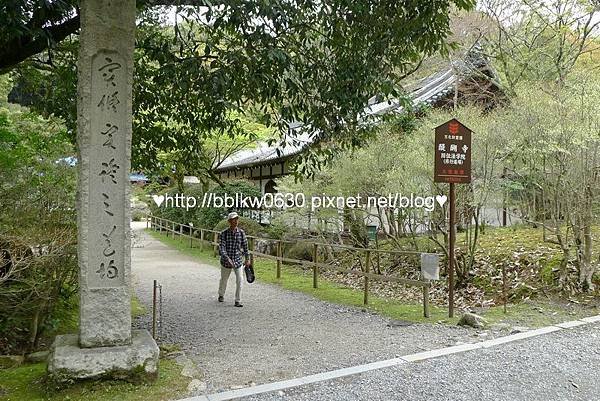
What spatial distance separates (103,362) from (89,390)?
222mm

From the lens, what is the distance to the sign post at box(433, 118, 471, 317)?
21.2ft

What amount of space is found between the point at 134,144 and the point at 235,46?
8.90ft

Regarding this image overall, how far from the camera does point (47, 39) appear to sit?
4484mm

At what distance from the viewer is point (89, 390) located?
3660 mm

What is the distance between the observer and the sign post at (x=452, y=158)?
21.2ft

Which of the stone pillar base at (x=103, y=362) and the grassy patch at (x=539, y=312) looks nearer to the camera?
the stone pillar base at (x=103, y=362)

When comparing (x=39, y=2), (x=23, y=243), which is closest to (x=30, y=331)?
(x=23, y=243)

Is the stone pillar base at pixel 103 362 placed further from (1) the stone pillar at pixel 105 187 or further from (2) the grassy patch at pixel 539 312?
(2) the grassy patch at pixel 539 312

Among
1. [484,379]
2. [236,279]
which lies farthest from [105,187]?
[236,279]

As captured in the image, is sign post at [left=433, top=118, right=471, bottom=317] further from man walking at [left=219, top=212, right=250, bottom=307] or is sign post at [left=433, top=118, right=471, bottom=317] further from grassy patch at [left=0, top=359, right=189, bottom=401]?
grassy patch at [left=0, top=359, right=189, bottom=401]

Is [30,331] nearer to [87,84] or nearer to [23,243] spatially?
[23,243]

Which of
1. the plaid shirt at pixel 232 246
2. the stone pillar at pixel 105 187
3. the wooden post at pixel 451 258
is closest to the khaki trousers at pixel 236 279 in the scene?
the plaid shirt at pixel 232 246

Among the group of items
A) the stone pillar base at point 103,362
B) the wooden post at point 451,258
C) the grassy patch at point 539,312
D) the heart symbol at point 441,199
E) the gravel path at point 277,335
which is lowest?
the gravel path at point 277,335

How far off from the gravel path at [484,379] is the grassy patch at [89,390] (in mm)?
707
